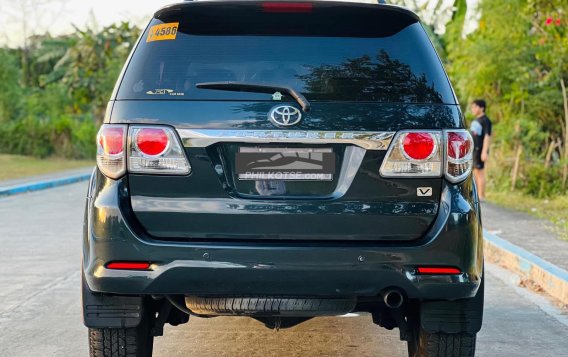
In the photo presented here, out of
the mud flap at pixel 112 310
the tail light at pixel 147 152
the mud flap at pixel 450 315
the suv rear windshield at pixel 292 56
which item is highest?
the suv rear windshield at pixel 292 56

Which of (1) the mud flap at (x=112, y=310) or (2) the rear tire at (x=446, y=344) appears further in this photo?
(2) the rear tire at (x=446, y=344)

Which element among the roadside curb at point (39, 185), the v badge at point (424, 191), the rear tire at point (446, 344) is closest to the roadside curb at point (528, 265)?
the rear tire at point (446, 344)

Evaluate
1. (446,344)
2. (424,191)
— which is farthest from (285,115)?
(446,344)

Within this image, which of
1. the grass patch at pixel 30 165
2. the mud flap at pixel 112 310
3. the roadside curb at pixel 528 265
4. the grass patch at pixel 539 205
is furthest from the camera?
the grass patch at pixel 30 165

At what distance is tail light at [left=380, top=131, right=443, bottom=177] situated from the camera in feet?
14.0

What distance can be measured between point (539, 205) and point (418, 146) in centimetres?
1163

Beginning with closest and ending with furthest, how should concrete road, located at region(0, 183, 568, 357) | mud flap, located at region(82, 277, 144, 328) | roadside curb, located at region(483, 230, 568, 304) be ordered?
mud flap, located at region(82, 277, 144, 328) → concrete road, located at region(0, 183, 568, 357) → roadside curb, located at region(483, 230, 568, 304)

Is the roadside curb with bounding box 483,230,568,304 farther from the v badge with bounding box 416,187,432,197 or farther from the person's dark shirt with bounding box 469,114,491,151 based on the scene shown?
the person's dark shirt with bounding box 469,114,491,151

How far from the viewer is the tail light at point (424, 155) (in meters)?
4.27

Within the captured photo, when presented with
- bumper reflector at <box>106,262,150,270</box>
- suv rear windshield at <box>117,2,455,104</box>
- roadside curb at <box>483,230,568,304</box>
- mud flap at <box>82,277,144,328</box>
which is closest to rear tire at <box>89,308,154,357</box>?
mud flap at <box>82,277,144,328</box>

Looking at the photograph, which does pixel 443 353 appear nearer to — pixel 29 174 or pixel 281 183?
pixel 281 183

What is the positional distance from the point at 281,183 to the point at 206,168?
33 centimetres

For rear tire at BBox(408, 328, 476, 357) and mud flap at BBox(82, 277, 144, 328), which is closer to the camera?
mud flap at BBox(82, 277, 144, 328)

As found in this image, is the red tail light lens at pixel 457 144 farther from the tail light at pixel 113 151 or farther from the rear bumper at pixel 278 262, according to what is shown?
the tail light at pixel 113 151
